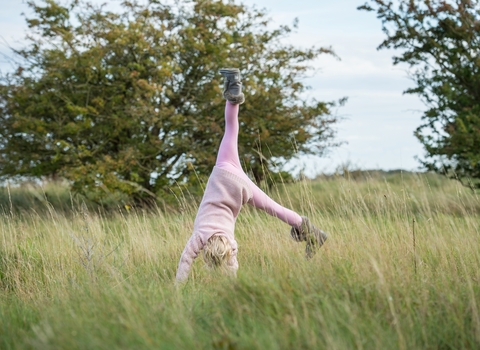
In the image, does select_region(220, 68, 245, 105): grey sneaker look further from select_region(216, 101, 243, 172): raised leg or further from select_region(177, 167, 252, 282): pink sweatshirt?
select_region(177, 167, 252, 282): pink sweatshirt

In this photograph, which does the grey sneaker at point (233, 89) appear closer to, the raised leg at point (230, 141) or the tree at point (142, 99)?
the raised leg at point (230, 141)

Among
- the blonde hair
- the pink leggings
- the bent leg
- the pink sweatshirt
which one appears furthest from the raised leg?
the blonde hair

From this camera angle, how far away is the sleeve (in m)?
4.87

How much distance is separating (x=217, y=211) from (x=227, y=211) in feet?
0.29

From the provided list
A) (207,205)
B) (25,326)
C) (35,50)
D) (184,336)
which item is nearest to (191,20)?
(35,50)

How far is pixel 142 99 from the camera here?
12742 mm

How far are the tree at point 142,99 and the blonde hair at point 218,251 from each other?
743 centimetres

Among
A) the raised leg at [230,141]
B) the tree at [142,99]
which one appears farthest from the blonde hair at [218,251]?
the tree at [142,99]

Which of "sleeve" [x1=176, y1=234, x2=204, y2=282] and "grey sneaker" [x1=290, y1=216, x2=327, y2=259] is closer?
"sleeve" [x1=176, y1=234, x2=204, y2=282]

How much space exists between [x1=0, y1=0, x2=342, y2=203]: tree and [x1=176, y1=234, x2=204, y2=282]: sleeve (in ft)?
24.0

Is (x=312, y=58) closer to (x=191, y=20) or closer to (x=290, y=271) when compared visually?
(x=191, y=20)

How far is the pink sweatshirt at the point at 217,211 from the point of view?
4.87 metres

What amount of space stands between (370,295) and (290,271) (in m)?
0.56

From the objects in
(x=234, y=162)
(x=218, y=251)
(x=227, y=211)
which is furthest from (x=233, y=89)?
(x=218, y=251)
